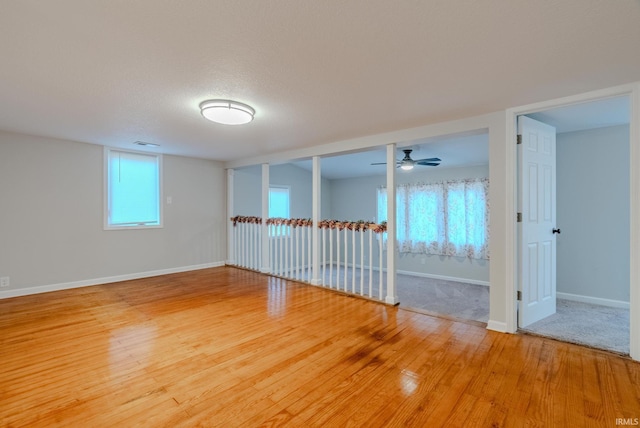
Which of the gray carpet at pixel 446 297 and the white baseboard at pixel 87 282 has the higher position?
the white baseboard at pixel 87 282

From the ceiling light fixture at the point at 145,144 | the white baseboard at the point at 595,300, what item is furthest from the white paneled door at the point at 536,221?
the ceiling light fixture at the point at 145,144

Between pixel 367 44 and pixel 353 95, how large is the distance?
824 millimetres

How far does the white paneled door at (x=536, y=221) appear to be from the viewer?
2.96 metres

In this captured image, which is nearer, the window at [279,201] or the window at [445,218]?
the window at [445,218]

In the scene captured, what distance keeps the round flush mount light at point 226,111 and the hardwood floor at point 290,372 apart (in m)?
2.08

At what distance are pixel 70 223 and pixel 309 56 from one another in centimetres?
463

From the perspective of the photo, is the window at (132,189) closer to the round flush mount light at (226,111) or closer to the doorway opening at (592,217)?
the round flush mount light at (226,111)

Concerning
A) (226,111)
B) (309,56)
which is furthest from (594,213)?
(226,111)

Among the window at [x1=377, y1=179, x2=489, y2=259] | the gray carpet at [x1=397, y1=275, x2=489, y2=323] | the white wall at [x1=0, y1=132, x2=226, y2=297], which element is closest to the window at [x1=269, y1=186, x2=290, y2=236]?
the white wall at [x1=0, y1=132, x2=226, y2=297]

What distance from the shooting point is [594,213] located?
152 inches

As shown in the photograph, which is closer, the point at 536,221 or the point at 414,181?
the point at 536,221

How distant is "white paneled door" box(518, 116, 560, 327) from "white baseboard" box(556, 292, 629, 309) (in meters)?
0.85

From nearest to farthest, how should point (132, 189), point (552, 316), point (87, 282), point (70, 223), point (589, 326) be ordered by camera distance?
1. point (589, 326)
2. point (552, 316)
3. point (70, 223)
4. point (87, 282)
5. point (132, 189)

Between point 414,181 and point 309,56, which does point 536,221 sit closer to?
point 309,56
